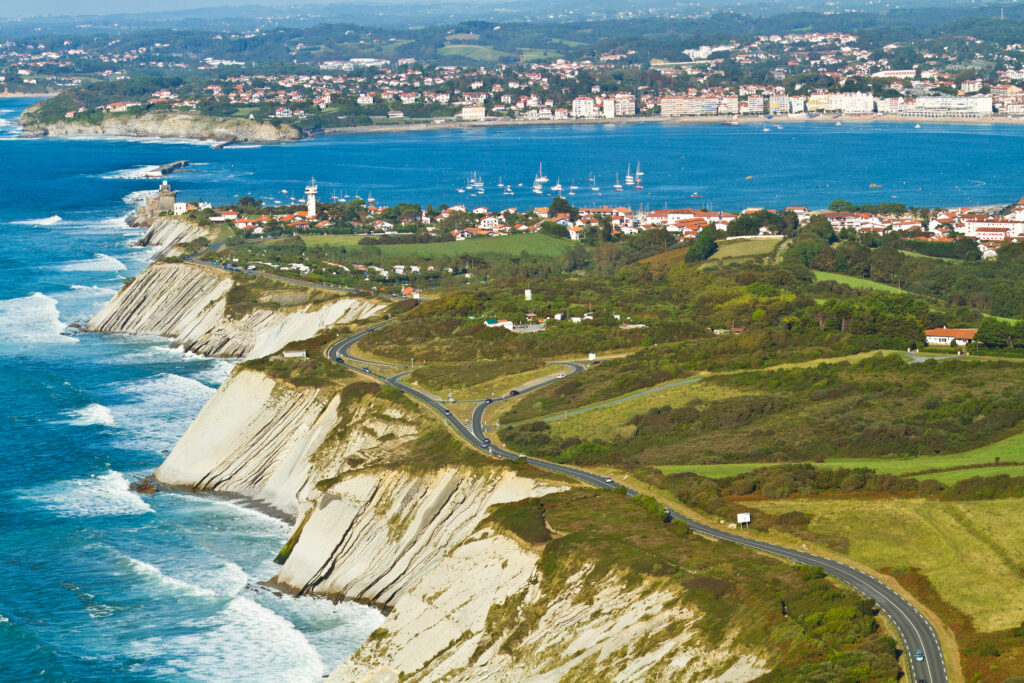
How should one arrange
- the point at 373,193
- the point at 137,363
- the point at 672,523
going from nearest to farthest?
the point at 672,523 → the point at 137,363 → the point at 373,193

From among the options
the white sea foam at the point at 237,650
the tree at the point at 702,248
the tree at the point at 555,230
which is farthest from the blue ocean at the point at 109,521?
the tree at the point at 702,248

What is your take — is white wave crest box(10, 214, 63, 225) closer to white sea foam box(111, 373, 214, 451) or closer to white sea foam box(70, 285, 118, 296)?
white sea foam box(70, 285, 118, 296)

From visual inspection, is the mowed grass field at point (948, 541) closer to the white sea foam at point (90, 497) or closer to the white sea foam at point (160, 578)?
the white sea foam at point (160, 578)

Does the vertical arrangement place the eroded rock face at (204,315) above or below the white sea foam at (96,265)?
above

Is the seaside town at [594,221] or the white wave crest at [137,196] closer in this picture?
the seaside town at [594,221]

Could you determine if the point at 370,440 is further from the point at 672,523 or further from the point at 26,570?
the point at 672,523

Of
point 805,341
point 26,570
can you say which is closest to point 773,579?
point 26,570

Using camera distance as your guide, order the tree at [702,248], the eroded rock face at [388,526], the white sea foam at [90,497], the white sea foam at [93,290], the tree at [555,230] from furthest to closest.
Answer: the tree at [555,230] → the tree at [702,248] → the white sea foam at [93,290] → the white sea foam at [90,497] → the eroded rock face at [388,526]
